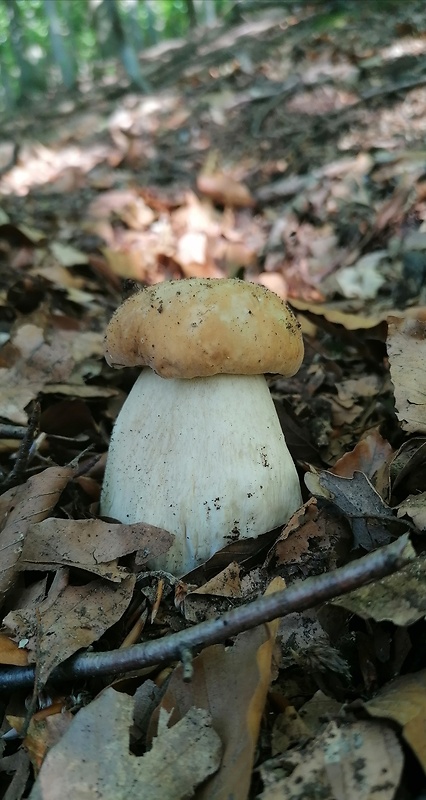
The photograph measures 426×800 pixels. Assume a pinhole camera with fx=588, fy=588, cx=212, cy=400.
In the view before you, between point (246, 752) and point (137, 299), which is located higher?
point (137, 299)

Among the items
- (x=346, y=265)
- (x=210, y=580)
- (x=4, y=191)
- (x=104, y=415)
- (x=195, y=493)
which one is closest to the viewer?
(x=210, y=580)

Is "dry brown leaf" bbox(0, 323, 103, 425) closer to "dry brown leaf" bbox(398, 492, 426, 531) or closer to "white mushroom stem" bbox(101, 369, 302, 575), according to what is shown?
"white mushroom stem" bbox(101, 369, 302, 575)

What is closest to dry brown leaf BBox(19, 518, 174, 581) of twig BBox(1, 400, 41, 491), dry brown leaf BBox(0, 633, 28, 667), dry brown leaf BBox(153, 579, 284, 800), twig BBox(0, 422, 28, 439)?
dry brown leaf BBox(0, 633, 28, 667)

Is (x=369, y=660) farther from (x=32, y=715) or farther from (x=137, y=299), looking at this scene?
(x=137, y=299)

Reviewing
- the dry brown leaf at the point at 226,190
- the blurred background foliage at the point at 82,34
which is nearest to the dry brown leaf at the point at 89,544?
the dry brown leaf at the point at 226,190

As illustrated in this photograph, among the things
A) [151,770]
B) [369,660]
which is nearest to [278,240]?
[369,660]

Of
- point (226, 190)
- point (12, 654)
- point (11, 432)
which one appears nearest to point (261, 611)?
point (12, 654)
